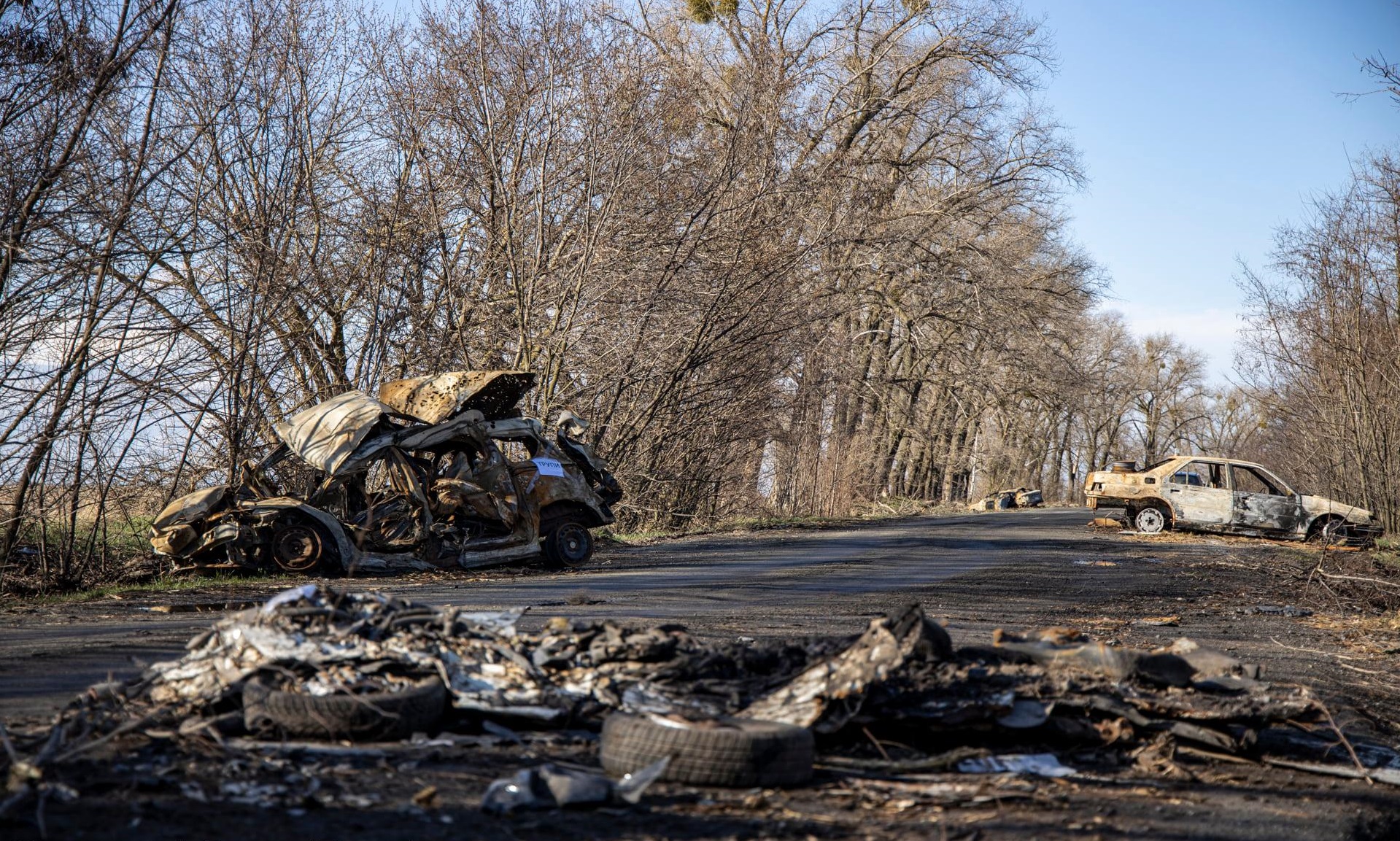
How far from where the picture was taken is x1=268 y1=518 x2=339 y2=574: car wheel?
12312 millimetres

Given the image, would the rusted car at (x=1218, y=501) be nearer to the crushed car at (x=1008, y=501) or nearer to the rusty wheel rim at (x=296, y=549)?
the rusty wheel rim at (x=296, y=549)

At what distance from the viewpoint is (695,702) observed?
18.3 feet

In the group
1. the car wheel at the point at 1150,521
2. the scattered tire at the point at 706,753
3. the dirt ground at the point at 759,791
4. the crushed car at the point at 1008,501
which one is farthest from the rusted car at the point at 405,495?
the crushed car at the point at 1008,501

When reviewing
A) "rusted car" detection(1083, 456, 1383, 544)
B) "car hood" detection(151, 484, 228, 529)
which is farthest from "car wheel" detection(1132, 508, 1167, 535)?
"car hood" detection(151, 484, 228, 529)

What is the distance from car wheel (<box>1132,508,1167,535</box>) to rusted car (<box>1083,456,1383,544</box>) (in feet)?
0.05

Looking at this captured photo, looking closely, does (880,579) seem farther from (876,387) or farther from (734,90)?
(876,387)

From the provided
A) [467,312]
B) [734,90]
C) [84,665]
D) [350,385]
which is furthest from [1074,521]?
[84,665]

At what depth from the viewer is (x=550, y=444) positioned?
50.0 feet

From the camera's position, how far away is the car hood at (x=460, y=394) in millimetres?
14117

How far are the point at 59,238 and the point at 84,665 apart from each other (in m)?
6.89

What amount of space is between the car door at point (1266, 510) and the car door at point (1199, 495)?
0.71ft

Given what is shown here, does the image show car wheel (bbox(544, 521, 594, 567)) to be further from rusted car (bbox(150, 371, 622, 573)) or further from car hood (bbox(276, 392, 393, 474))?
car hood (bbox(276, 392, 393, 474))

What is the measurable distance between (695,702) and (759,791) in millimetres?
924

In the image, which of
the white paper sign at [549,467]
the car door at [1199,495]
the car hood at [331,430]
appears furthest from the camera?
the car door at [1199,495]
